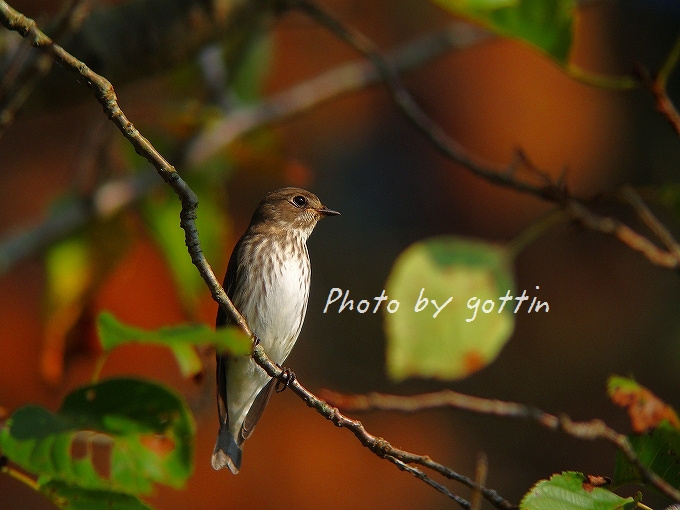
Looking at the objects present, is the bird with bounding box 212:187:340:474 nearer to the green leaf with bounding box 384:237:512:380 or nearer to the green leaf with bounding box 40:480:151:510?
the green leaf with bounding box 384:237:512:380

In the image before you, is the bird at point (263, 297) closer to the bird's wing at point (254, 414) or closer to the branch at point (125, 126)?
the bird's wing at point (254, 414)

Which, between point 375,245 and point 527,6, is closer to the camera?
point 527,6

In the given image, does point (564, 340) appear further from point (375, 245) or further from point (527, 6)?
point (527, 6)

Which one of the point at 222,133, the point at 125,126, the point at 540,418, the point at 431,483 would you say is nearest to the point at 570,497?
the point at 540,418

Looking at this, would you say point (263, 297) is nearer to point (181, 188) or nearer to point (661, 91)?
point (181, 188)

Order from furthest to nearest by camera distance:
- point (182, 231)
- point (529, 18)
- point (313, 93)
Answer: point (313, 93), point (182, 231), point (529, 18)

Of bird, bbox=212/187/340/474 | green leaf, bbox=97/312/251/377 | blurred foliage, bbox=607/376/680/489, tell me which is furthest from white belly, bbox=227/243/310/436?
blurred foliage, bbox=607/376/680/489

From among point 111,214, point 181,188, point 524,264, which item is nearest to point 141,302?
point 111,214
